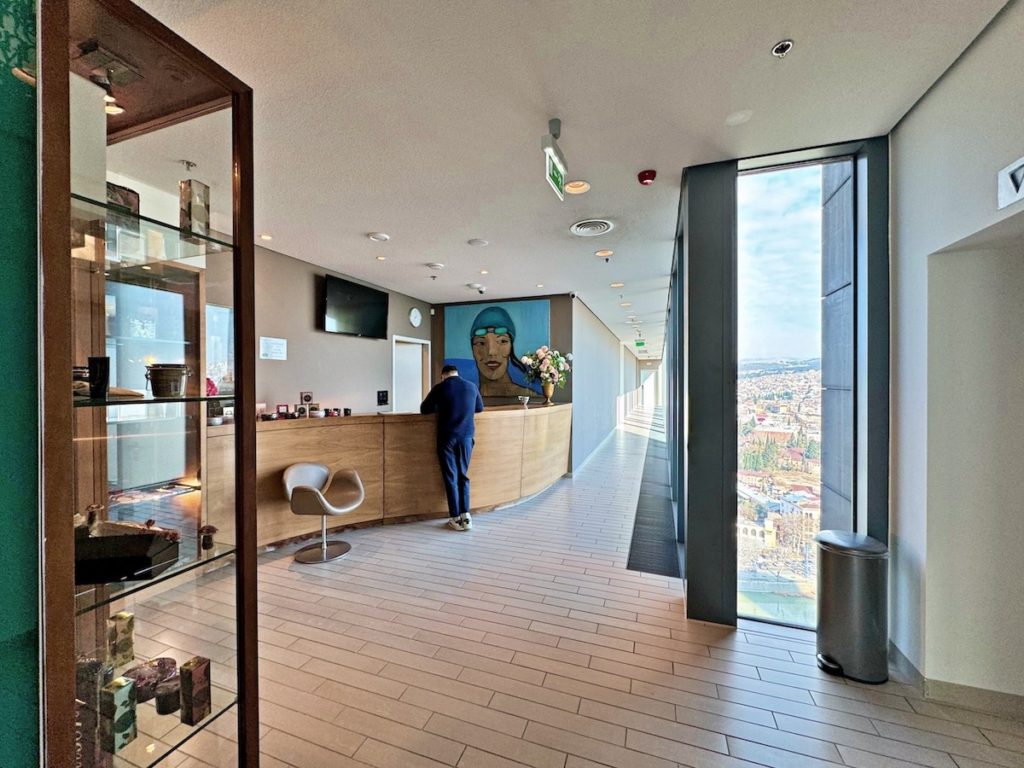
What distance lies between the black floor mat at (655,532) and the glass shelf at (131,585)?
3055 millimetres

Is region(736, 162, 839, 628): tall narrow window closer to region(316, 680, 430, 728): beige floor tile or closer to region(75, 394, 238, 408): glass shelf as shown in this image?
region(316, 680, 430, 728): beige floor tile

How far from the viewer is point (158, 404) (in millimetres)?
1395

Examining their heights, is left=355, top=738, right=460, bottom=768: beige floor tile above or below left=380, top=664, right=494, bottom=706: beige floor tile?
above

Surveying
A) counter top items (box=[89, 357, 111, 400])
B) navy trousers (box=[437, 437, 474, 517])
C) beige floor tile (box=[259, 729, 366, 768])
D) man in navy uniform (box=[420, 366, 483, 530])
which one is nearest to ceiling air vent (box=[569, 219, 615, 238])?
man in navy uniform (box=[420, 366, 483, 530])

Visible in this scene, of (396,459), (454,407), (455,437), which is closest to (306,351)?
(396,459)

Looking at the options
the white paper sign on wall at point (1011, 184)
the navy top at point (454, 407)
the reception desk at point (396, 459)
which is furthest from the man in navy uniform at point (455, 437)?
the white paper sign on wall at point (1011, 184)

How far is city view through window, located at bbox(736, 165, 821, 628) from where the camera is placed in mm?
2754

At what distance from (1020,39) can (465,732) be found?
3.49m

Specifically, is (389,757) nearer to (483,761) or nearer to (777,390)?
(483,761)

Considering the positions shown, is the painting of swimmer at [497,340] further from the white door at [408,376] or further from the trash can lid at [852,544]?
the trash can lid at [852,544]

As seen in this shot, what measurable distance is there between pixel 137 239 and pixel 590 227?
Answer: 329 cm

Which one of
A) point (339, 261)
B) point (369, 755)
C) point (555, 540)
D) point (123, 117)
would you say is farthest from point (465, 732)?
point (339, 261)

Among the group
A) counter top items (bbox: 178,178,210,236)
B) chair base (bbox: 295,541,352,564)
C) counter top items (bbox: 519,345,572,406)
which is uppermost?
counter top items (bbox: 178,178,210,236)

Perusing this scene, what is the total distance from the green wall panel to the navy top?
355 centimetres
